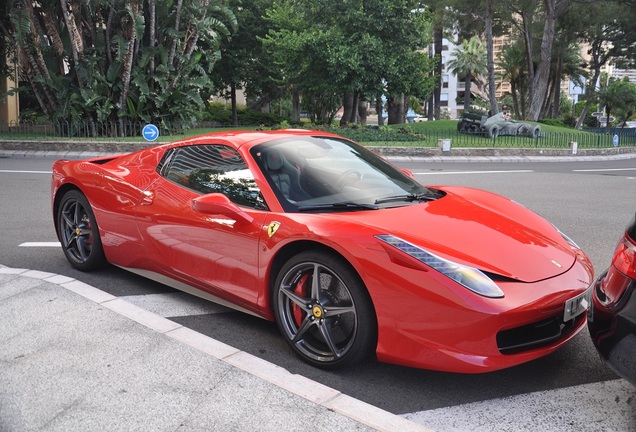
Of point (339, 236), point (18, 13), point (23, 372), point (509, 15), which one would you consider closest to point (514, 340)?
point (339, 236)

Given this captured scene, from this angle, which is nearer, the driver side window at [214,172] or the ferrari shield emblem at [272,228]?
the ferrari shield emblem at [272,228]

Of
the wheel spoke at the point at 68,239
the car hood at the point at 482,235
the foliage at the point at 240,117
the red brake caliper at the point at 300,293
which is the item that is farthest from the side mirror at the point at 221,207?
the foliage at the point at 240,117

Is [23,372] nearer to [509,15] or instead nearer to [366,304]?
[366,304]

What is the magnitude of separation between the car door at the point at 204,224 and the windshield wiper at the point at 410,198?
74 centimetres

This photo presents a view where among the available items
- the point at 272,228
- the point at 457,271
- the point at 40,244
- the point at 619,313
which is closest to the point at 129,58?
the point at 40,244

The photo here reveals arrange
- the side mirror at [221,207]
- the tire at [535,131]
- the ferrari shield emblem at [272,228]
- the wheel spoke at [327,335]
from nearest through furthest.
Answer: the wheel spoke at [327,335] → the ferrari shield emblem at [272,228] → the side mirror at [221,207] → the tire at [535,131]

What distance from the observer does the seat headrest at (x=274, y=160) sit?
3.91 metres

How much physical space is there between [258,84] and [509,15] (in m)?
16.8

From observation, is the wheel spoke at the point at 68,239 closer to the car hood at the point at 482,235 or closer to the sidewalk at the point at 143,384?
the sidewalk at the point at 143,384

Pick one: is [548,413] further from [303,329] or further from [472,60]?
[472,60]

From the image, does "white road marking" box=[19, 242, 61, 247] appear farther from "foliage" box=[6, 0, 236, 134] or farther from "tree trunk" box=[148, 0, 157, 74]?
"tree trunk" box=[148, 0, 157, 74]

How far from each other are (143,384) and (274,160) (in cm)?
163

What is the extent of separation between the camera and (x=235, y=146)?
4.11 m

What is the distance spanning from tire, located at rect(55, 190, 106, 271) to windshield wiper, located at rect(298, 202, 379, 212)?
2237 millimetres
